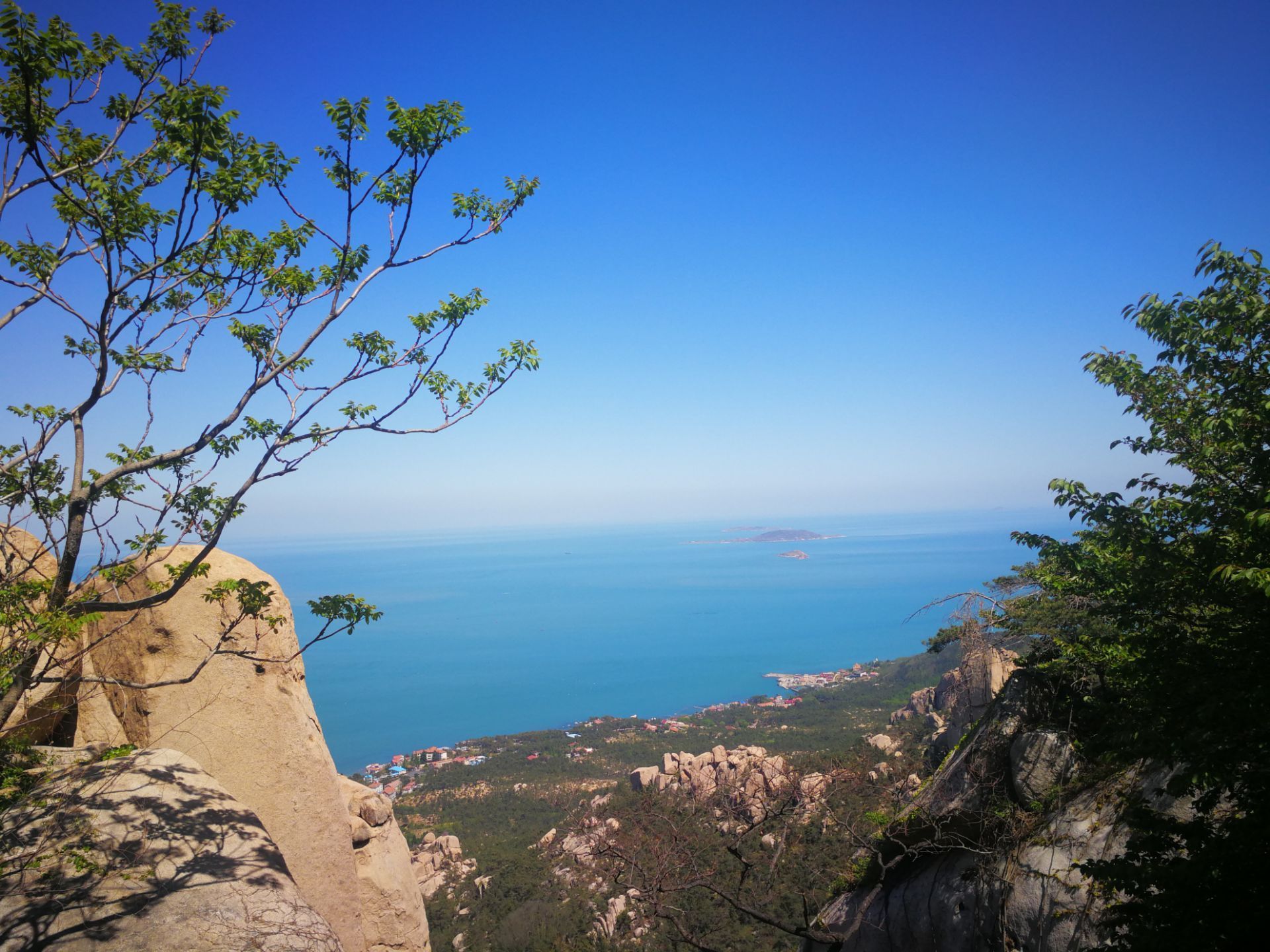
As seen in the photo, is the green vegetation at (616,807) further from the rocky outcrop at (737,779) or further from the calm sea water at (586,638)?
the calm sea water at (586,638)

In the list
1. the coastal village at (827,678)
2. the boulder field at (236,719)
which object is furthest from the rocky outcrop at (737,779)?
the coastal village at (827,678)

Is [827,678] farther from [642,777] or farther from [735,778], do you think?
[735,778]

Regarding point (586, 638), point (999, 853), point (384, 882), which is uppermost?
point (999, 853)

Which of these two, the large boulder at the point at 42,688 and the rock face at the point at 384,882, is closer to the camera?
the large boulder at the point at 42,688

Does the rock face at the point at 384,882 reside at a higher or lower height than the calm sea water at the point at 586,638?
higher

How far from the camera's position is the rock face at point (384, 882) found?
30.8 ft

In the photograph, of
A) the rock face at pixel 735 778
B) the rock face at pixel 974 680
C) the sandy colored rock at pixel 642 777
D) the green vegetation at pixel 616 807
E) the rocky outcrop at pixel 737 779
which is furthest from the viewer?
the sandy colored rock at pixel 642 777

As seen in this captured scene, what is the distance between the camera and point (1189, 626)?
5.62m

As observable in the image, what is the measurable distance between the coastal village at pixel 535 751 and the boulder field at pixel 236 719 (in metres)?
24.1

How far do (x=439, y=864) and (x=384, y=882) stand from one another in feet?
42.2

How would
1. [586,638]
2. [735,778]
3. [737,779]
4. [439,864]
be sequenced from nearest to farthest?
[737,779]
[735,778]
[439,864]
[586,638]

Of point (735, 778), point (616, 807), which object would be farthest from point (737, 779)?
point (616, 807)

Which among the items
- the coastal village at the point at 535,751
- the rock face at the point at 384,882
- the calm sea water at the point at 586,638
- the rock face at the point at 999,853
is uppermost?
the rock face at the point at 999,853

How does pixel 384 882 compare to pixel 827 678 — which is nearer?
pixel 384 882
